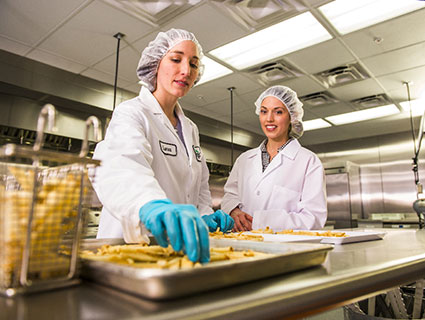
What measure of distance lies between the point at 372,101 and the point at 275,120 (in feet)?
9.23

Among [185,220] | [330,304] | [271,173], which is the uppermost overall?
[271,173]

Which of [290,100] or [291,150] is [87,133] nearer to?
[291,150]

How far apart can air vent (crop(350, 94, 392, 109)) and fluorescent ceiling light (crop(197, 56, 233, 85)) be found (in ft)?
6.57

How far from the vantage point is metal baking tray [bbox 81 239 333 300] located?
0.40 metres

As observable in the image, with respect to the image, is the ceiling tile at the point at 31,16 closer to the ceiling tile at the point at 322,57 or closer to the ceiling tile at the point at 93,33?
the ceiling tile at the point at 93,33

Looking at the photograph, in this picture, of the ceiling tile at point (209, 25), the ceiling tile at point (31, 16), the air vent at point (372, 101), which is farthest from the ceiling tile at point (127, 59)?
the air vent at point (372, 101)

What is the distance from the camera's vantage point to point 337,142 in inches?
255

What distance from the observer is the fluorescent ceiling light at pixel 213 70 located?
3.20m

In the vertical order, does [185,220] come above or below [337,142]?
below

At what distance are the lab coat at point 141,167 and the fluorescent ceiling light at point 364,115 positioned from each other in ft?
12.9

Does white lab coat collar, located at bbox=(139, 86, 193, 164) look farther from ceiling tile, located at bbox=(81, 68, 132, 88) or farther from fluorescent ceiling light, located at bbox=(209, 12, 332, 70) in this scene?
ceiling tile, located at bbox=(81, 68, 132, 88)

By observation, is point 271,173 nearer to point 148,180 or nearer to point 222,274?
point 148,180

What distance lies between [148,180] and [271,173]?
4.45 feet

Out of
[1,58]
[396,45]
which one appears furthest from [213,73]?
[1,58]
